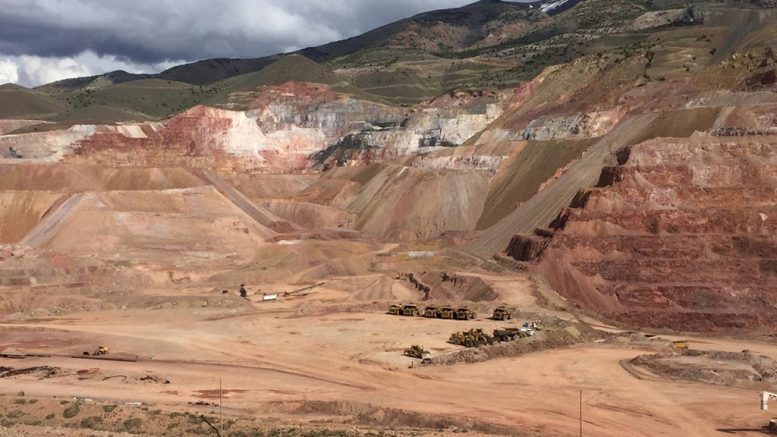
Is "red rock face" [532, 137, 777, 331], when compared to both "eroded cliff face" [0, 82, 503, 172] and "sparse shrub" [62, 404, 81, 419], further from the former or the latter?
"eroded cliff face" [0, 82, 503, 172]

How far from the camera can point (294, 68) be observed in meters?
186

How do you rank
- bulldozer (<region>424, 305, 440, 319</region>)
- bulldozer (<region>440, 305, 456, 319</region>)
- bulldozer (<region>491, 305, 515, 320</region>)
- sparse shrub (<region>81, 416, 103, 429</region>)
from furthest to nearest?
bulldozer (<region>424, 305, 440, 319</region>)
bulldozer (<region>440, 305, 456, 319</region>)
bulldozer (<region>491, 305, 515, 320</region>)
sparse shrub (<region>81, 416, 103, 429</region>)

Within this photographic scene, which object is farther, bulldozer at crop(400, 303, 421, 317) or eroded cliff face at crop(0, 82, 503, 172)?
eroded cliff face at crop(0, 82, 503, 172)

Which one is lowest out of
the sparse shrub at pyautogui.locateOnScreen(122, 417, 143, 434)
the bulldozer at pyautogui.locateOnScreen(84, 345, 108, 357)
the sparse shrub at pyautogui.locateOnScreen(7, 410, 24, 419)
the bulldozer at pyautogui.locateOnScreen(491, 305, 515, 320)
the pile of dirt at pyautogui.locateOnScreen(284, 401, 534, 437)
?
the bulldozer at pyautogui.locateOnScreen(491, 305, 515, 320)

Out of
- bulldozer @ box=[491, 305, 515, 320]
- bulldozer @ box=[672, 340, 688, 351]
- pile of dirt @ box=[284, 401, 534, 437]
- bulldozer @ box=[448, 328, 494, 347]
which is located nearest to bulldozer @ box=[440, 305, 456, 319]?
bulldozer @ box=[491, 305, 515, 320]

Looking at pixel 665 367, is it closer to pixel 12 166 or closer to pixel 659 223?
pixel 659 223

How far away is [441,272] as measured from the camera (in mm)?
62656

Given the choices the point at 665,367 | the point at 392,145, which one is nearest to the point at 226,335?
the point at 665,367

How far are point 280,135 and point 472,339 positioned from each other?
10231 centimetres

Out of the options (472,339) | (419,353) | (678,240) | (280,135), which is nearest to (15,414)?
(419,353)

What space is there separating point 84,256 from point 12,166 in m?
35.7

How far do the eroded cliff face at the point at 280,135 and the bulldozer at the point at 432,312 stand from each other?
218ft

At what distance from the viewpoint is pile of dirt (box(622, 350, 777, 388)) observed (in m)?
34.0

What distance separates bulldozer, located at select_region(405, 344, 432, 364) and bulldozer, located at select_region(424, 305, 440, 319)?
37.4 ft
